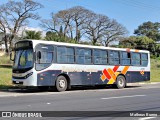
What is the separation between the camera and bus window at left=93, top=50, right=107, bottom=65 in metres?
23.3

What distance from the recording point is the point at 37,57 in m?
19.3

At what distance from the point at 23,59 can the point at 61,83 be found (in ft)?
8.84

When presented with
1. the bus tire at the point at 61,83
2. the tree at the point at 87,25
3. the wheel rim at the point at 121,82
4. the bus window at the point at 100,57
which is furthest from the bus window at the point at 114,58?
the tree at the point at 87,25

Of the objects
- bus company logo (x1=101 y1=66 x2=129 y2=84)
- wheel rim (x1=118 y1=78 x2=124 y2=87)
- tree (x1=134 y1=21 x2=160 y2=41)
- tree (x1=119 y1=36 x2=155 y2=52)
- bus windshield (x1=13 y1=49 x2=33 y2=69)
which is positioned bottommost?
wheel rim (x1=118 y1=78 x2=124 y2=87)

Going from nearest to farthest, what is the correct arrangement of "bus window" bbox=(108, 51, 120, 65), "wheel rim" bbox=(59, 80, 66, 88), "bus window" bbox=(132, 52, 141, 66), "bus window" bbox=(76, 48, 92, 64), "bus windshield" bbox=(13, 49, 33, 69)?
"bus windshield" bbox=(13, 49, 33, 69)
"wheel rim" bbox=(59, 80, 66, 88)
"bus window" bbox=(76, 48, 92, 64)
"bus window" bbox=(108, 51, 120, 65)
"bus window" bbox=(132, 52, 141, 66)

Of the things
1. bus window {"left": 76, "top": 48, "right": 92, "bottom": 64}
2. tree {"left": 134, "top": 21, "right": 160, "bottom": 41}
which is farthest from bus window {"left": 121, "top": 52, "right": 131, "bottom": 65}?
tree {"left": 134, "top": 21, "right": 160, "bottom": 41}

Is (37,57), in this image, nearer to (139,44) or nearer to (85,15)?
(85,15)

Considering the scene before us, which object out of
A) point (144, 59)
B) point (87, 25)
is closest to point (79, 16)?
point (87, 25)

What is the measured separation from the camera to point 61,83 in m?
20.7

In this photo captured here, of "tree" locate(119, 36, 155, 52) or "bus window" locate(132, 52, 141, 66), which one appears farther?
"tree" locate(119, 36, 155, 52)

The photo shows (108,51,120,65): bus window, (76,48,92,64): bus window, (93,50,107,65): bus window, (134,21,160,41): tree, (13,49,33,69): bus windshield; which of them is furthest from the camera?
(134,21,160,41): tree

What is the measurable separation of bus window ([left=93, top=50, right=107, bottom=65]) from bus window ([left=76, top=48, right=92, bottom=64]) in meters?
0.57

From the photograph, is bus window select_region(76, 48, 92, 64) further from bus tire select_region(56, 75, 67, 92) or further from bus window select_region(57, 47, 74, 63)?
bus tire select_region(56, 75, 67, 92)

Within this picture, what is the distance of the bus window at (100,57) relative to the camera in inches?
917
